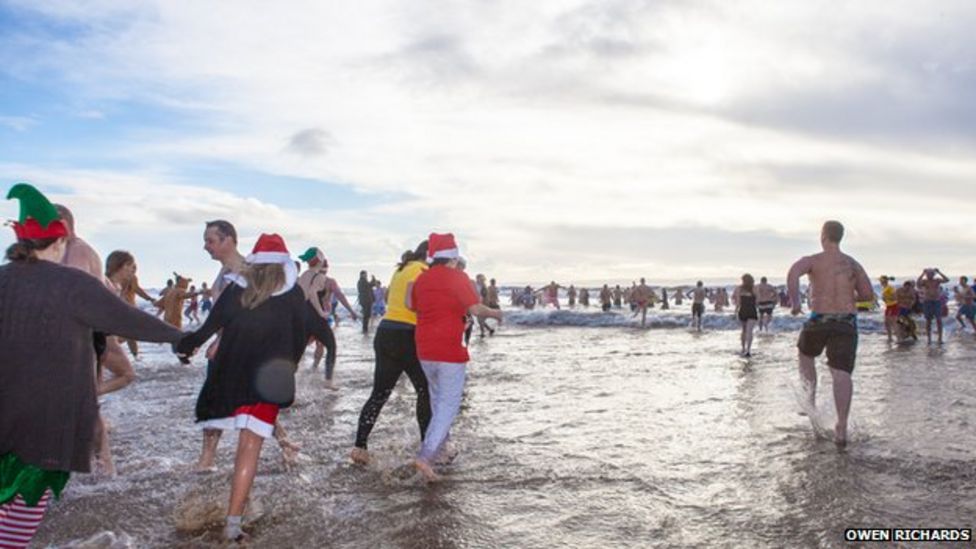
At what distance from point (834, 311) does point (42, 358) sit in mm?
6767

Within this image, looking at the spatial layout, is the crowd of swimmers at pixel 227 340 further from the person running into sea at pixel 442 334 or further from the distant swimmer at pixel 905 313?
the distant swimmer at pixel 905 313

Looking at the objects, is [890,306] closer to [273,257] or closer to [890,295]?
[890,295]

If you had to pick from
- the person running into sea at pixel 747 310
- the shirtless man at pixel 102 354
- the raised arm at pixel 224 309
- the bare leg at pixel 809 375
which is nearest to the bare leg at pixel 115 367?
the shirtless man at pixel 102 354

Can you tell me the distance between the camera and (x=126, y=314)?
312cm

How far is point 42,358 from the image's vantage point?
117 inches

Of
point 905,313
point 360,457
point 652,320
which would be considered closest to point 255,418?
point 360,457

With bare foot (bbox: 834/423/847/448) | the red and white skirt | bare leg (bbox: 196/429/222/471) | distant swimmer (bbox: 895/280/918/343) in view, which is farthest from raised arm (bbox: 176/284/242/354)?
distant swimmer (bbox: 895/280/918/343)

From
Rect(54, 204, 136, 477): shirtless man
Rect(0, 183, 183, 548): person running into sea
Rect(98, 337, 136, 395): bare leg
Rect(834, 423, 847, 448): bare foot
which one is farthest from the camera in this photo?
Rect(834, 423, 847, 448): bare foot

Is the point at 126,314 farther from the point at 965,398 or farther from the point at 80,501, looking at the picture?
the point at 965,398

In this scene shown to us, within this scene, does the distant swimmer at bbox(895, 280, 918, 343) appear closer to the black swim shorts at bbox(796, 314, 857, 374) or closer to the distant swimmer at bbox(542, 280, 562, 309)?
the black swim shorts at bbox(796, 314, 857, 374)

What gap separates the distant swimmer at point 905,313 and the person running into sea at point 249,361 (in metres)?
20.2

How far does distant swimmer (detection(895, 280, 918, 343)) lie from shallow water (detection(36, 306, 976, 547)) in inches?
371

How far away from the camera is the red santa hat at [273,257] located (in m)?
4.50

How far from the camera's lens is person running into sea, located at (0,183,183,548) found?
9.59ft
